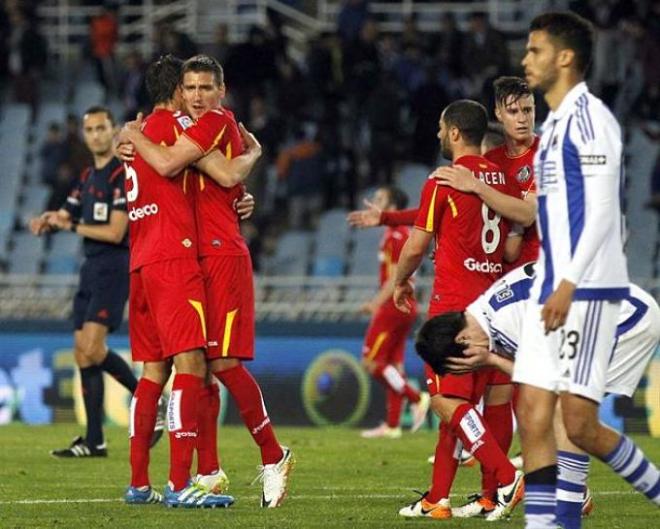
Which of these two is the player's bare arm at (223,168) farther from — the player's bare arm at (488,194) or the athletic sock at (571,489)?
the athletic sock at (571,489)

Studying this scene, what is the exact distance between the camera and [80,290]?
562 inches

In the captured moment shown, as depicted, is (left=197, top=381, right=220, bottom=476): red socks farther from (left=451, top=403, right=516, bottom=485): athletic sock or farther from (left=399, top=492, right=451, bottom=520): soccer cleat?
(left=451, top=403, right=516, bottom=485): athletic sock

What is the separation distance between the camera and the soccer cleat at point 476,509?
10.0 meters

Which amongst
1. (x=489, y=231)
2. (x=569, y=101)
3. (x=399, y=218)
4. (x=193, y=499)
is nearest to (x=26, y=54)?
(x=399, y=218)

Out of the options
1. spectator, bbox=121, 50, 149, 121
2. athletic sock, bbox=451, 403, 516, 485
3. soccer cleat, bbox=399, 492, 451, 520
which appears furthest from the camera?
spectator, bbox=121, 50, 149, 121

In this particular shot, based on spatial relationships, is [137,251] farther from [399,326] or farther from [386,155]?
[386,155]

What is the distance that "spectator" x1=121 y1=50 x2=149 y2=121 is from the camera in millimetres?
24891

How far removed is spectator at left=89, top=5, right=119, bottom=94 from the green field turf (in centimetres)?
1038

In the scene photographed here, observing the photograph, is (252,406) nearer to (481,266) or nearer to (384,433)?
(481,266)

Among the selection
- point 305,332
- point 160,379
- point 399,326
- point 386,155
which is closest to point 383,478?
point 160,379

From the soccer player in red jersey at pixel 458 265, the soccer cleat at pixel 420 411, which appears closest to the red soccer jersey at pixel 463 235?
the soccer player in red jersey at pixel 458 265

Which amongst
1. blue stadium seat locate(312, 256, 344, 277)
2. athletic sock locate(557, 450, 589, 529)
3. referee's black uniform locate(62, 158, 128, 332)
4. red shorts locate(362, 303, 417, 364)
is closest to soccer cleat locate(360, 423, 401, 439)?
red shorts locate(362, 303, 417, 364)

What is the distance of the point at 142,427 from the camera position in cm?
1027

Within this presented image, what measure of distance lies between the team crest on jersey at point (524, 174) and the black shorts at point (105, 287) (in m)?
4.51
